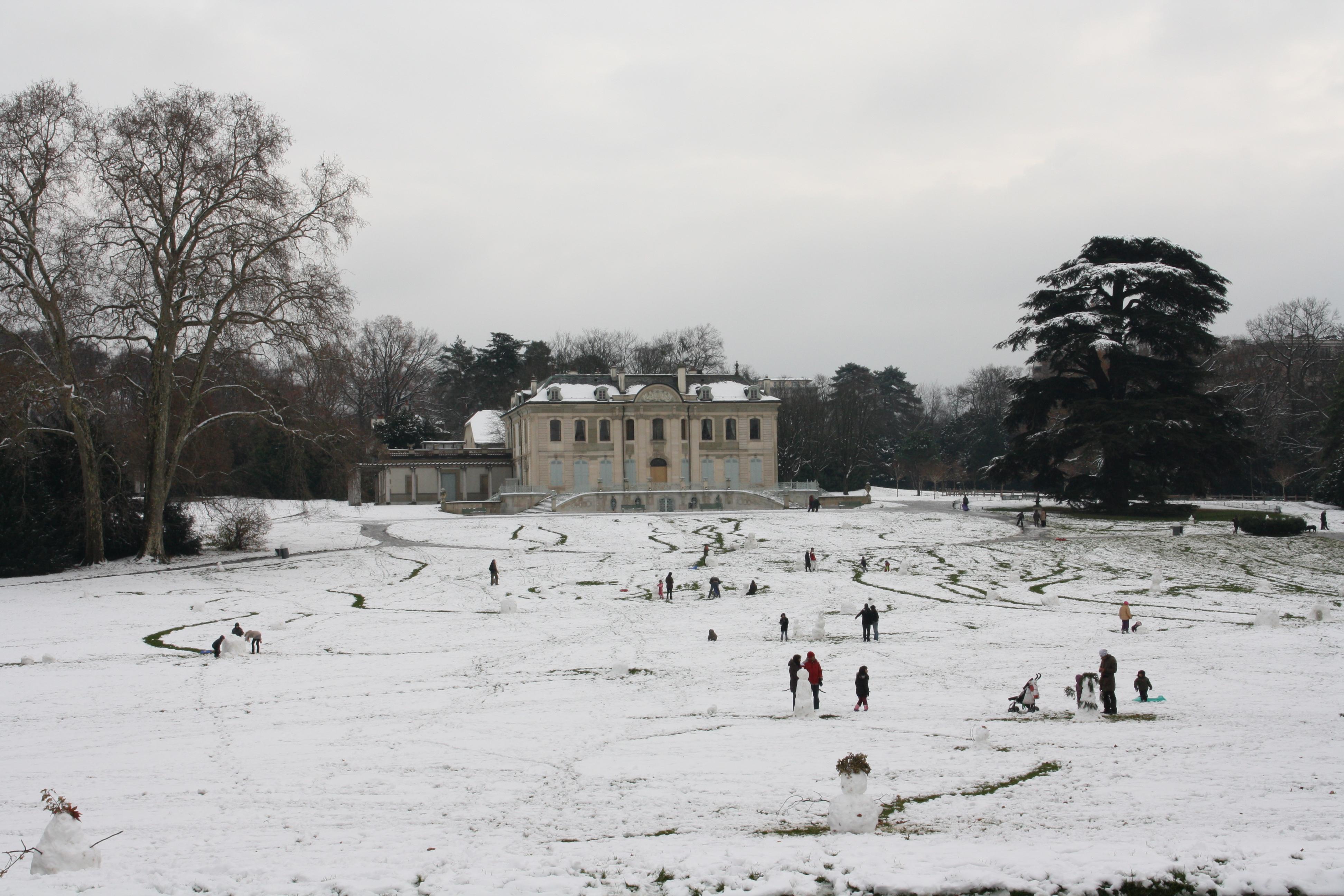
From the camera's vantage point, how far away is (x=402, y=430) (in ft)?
→ 226

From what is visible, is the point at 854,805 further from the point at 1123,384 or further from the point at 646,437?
the point at 646,437

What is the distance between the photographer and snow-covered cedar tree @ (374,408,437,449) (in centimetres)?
6856

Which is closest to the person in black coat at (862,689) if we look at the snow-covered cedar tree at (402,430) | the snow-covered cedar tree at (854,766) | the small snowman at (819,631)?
the snow-covered cedar tree at (854,766)

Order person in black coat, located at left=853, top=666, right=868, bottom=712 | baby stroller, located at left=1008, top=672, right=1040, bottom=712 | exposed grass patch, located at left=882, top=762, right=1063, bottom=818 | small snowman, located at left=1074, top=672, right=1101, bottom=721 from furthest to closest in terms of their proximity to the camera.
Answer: person in black coat, located at left=853, top=666, right=868, bottom=712, baby stroller, located at left=1008, top=672, right=1040, bottom=712, small snowman, located at left=1074, top=672, right=1101, bottom=721, exposed grass patch, located at left=882, top=762, right=1063, bottom=818

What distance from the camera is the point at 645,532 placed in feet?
143

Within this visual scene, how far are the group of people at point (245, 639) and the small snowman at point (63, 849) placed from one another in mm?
12762

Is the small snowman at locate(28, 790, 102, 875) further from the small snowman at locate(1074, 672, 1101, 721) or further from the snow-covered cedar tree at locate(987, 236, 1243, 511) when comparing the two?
the snow-covered cedar tree at locate(987, 236, 1243, 511)

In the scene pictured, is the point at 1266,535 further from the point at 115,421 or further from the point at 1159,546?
the point at 115,421

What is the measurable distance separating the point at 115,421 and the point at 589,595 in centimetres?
2042

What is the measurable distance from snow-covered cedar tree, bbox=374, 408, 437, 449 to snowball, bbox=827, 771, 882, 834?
201 feet

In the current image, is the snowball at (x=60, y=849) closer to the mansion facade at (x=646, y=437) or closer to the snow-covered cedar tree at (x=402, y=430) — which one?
the mansion facade at (x=646, y=437)

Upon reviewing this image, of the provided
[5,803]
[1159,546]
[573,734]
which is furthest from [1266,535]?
[5,803]

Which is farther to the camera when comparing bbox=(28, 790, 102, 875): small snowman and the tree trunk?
the tree trunk

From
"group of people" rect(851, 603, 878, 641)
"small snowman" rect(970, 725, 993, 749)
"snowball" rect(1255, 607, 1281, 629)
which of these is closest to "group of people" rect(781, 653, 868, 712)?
"small snowman" rect(970, 725, 993, 749)
